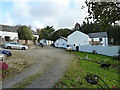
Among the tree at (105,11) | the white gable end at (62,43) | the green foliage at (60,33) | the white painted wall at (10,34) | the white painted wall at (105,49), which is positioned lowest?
the white painted wall at (105,49)

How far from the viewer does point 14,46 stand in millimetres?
20672

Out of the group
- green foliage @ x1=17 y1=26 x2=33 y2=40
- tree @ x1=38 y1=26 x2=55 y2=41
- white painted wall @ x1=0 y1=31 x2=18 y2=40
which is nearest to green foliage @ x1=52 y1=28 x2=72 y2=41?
tree @ x1=38 y1=26 x2=55 y2=41

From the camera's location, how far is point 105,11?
16.9ft

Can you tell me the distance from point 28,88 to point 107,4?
16.9ft

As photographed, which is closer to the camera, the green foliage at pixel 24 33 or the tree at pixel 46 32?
the green foliage at pixel 24 33

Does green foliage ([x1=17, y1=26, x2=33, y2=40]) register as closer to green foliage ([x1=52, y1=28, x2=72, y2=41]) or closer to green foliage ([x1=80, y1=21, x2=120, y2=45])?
green foliage ([x1=80, y1=21, x2=120, y2=45])

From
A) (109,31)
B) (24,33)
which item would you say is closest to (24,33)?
(24,33)

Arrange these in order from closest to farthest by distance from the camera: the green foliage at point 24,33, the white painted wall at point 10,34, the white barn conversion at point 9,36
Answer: the white painted wall at point 10,34 < the white barn conversion at point 9,36 < the green foliage at point 24,33

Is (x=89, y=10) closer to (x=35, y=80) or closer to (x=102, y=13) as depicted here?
(x=102, y=13)

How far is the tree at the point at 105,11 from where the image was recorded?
16.3ft

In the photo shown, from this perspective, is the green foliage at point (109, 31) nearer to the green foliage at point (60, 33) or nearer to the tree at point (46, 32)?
the green foliage at point (60, 33)

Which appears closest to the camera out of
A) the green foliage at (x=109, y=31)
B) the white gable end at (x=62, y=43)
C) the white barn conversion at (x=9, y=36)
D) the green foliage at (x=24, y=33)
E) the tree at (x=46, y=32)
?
the white barn conversion at (x=9, y=36)

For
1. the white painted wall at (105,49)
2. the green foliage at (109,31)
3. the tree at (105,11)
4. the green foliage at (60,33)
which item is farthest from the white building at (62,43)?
the tree at (105,11)

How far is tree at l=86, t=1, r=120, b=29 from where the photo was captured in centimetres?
498
